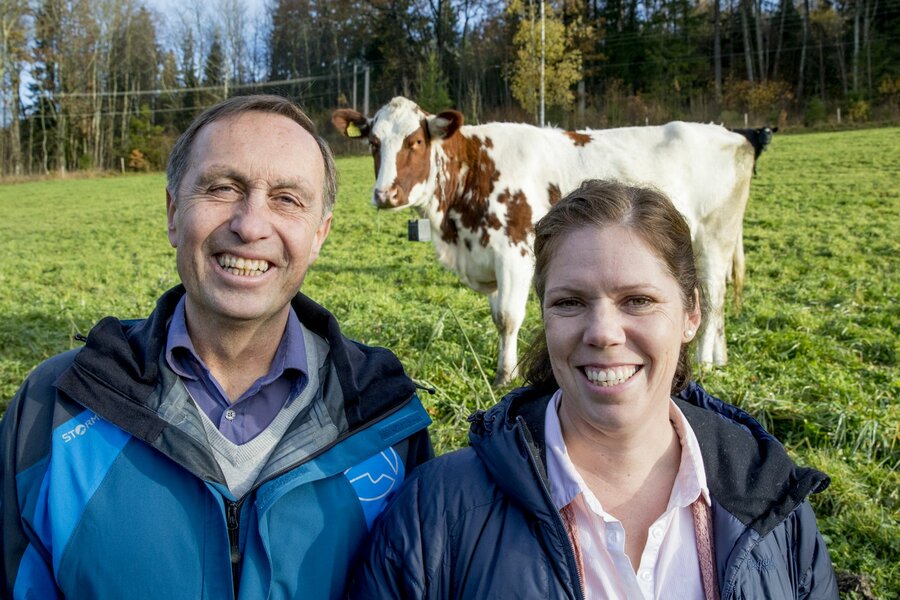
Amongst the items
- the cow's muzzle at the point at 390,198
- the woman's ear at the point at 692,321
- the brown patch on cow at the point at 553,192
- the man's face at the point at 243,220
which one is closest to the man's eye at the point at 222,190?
the man's face at the point at 243,220

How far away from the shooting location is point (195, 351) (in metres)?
2.00

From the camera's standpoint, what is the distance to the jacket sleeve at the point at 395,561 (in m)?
1.72

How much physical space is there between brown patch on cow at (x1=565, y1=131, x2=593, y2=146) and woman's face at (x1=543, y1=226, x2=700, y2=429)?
4912mm

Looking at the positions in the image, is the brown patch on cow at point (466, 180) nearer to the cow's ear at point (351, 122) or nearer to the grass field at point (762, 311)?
the cow's ear at point (351, 122)

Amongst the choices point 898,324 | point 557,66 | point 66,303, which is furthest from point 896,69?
point 66,303

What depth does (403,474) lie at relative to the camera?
2.05 metres

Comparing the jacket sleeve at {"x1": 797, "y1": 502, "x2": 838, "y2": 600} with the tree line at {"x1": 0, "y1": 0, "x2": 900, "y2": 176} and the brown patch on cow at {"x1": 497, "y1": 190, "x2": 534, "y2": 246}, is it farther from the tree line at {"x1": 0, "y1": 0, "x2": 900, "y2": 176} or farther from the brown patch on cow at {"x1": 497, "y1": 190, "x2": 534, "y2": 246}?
the tree line at {"x1": 0, "y1": 0, "x2": 900, "y2": 176}

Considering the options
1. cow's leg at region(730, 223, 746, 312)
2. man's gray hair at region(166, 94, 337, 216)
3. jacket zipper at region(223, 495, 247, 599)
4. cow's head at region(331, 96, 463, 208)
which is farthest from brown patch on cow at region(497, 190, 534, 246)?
jacket zipper at region(223, 495, 247, 599)

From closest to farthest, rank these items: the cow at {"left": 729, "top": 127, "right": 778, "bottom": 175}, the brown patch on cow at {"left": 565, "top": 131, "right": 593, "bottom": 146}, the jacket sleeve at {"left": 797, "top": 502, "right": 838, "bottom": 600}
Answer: the jacket sleeve at {"left": 797, "top": 502, "right": 838, "bottom": 600} → the brown patch on cow at {"left": 565, "top": 131, "right": 593, "bottom": 146} → the cow at {"left": 729, "top": 127, "right": 778, "bottom": 175}

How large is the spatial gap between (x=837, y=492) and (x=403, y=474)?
104 inches

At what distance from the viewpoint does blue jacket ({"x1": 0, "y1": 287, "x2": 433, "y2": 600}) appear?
67.6 inches

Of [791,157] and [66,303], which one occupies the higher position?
[791,157]

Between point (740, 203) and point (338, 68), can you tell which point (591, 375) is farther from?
point (338, 68)

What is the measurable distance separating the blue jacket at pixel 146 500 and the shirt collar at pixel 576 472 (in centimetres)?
45
